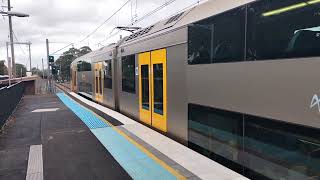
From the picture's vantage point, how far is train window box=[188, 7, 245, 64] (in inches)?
208

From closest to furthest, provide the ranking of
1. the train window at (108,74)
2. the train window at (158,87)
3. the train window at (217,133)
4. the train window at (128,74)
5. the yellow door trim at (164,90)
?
the train window at (217,133)
the yellow door trim at (164,90)
the train window at (158,87)
the train window at (128,74)
the train window at (108,74)

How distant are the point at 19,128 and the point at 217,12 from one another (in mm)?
Answer: 7550

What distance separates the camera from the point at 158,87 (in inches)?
353

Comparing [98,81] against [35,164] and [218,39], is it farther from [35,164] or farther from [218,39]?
[218,39]

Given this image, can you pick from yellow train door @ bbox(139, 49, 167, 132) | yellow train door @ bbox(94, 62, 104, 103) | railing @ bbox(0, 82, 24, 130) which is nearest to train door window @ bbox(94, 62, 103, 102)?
yellow train door @ bbox(94, 62, 104, 103)

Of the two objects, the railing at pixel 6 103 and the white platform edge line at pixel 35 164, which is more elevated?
the railing at pixel 6 103

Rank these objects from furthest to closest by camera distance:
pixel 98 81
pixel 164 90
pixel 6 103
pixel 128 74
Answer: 1. pixel 98 81
2. pixel 6 103
3. pixel 128 74
4. pixel 164 90

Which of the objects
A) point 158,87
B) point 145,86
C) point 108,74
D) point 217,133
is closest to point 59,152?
point 158,87

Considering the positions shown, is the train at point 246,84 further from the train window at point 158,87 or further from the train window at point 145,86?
the train window at point 145,86

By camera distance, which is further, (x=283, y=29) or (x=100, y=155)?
(x=100, y=155)

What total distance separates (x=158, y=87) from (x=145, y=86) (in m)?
1.17

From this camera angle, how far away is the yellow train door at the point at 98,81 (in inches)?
683

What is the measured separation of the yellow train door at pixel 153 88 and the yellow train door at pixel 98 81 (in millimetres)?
7032

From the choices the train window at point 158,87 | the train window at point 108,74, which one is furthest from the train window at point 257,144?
the train window at point 108,74
